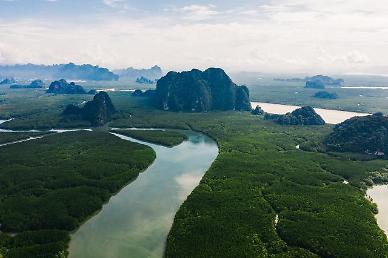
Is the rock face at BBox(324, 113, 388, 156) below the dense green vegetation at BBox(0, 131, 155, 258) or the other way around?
the other way around

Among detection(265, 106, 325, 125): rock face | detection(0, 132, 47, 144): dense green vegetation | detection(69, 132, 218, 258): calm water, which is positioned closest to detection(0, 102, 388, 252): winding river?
detection(69, 132, 218, 258): calm water

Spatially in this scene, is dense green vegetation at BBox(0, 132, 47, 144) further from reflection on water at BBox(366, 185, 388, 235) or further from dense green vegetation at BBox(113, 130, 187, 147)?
reflection on water at BBox(366, 185, 388, 235)

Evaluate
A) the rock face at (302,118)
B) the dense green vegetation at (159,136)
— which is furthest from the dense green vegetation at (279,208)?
the rock face at (302,118)

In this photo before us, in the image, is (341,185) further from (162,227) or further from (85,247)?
(85,247)

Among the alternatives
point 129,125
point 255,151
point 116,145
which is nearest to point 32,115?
point 129,125

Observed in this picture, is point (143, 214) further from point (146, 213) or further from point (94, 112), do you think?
point (94, 112)
